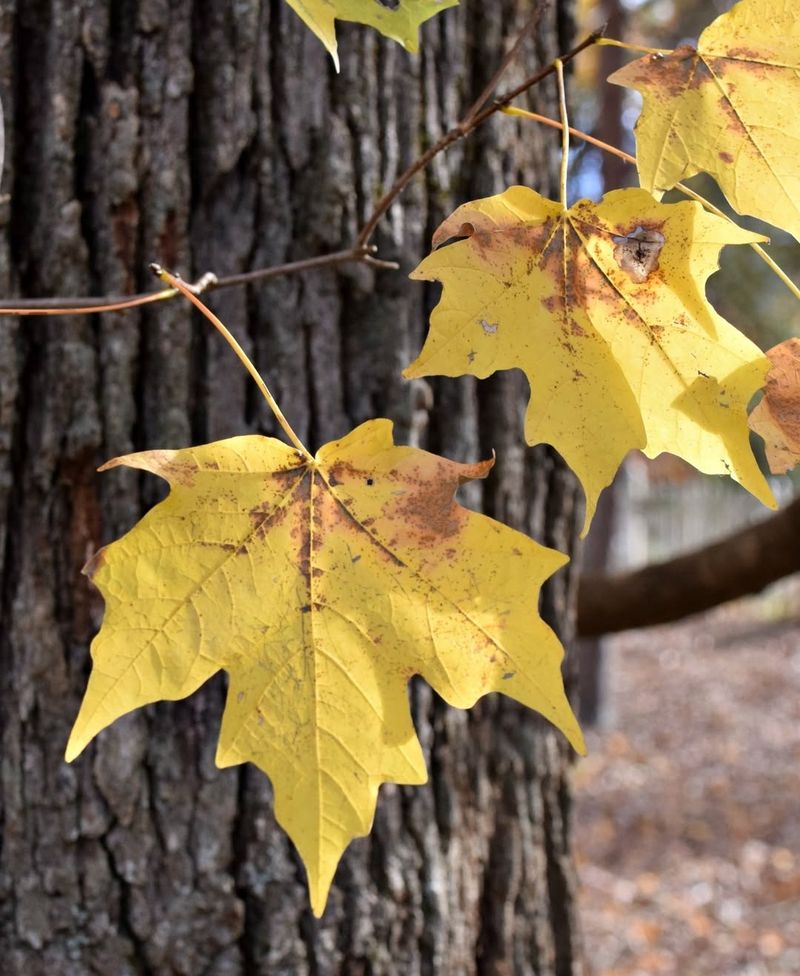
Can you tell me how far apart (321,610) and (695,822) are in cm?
449

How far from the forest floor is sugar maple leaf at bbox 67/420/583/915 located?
9.73 ft

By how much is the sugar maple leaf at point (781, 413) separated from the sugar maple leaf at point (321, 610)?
199 millimetres

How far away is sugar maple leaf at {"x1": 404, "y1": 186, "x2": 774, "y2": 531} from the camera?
708 millimetres

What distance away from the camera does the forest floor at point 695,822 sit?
11.2ft

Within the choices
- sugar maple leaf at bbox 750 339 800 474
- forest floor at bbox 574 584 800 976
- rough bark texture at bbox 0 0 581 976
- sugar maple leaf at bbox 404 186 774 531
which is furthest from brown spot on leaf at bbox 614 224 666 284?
forest floor at bbox 574 584 800 976

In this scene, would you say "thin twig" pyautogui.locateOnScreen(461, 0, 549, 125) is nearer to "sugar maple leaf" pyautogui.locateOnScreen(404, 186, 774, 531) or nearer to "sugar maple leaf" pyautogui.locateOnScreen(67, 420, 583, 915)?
"sugar maple leaf" pyautogui.locateOnScreen(404, 186, 774, 531)

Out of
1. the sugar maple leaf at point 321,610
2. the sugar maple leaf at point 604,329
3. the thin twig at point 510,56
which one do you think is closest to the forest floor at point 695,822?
the sugar maple leaf at point 321,610

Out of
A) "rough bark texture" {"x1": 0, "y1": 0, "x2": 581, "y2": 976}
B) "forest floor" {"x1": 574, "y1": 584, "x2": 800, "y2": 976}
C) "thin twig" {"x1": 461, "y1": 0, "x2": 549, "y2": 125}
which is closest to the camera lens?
"thin twig" {"x1": 461, "y1": 0, "x2": 549, "y2": 125}

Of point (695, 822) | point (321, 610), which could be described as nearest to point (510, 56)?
point (321, 610)

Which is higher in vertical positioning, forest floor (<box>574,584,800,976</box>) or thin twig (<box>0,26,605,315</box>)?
thin twig (<box>0,26,605,315</box>)

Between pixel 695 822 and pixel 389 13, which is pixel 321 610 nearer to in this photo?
pixel 389 13

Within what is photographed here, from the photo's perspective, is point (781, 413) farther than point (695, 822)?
No

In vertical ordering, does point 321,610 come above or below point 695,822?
above

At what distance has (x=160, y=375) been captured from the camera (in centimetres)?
117
